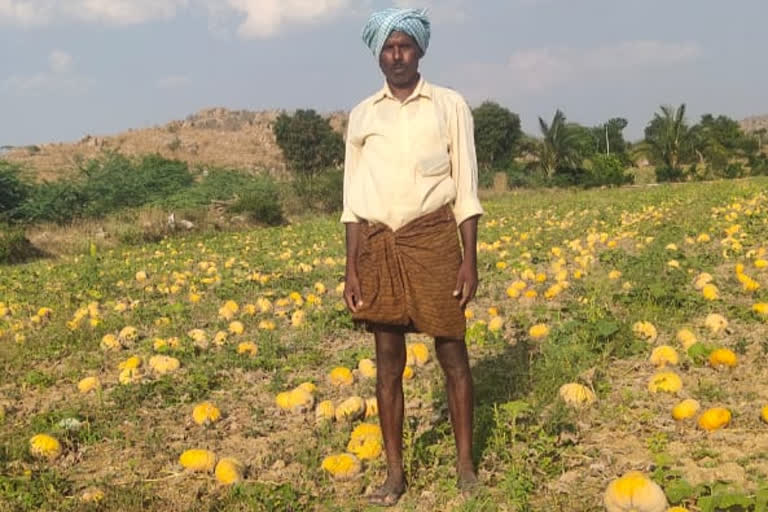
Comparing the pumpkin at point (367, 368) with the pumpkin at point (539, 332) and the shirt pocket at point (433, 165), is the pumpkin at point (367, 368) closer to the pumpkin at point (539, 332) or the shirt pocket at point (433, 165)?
the pumpkin at point (539, 332)

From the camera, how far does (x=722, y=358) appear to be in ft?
14.4

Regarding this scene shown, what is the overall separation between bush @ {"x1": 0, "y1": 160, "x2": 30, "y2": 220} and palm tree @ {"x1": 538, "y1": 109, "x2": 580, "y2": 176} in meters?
29.8

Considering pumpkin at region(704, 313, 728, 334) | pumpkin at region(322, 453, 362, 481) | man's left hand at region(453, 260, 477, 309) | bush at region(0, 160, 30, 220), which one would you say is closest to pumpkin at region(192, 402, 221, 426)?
A: pumpkin at region(322, 453, 362, 481)

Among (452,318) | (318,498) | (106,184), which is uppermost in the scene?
(106,184)

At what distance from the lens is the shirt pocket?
3.07 meters

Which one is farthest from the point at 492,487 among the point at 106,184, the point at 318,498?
the point at 106,184

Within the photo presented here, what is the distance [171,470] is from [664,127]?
1656 inches

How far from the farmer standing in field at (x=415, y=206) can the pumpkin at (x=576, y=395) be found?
1.05 meters

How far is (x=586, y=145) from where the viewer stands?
48.1 metres

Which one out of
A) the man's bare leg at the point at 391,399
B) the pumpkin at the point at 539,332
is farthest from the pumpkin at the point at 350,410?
Answer: the pumpkin at the point at 539,332

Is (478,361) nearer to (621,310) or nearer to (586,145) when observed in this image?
(621,310)

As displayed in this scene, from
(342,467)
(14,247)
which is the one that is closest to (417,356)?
(342,467)

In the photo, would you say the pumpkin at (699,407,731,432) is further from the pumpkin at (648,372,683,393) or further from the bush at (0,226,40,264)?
the bush at (0,226,40,264)

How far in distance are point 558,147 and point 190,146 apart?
1178 inches
